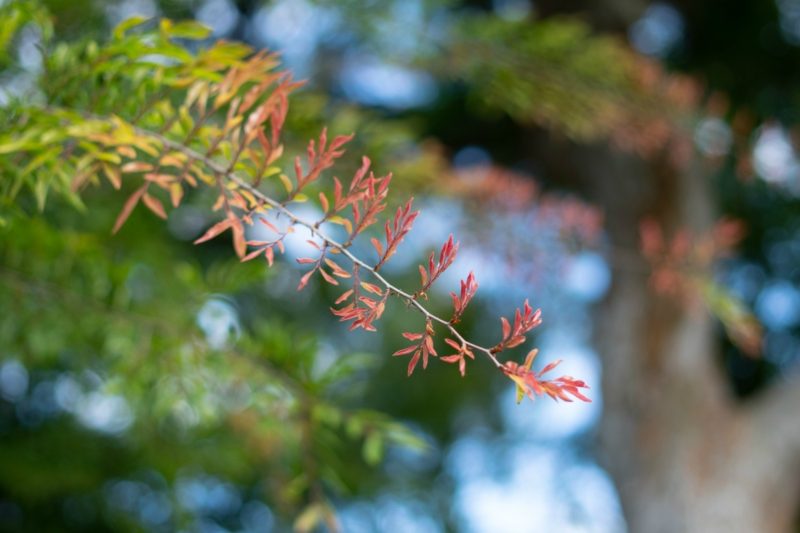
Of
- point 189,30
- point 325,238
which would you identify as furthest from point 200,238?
point 189,30

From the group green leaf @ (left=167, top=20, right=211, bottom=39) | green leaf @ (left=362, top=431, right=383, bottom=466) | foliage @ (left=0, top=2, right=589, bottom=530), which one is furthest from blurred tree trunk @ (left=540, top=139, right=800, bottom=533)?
green leaf @ (left=167, top=20, right=211, bottom=39)

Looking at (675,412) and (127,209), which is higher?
(127,209)

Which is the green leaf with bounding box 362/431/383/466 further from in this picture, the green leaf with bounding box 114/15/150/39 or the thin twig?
the green leaf with bounding box 114/15/150/39

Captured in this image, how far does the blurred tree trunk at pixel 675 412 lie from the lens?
263 cm

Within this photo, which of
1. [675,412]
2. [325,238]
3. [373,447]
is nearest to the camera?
[325,238]

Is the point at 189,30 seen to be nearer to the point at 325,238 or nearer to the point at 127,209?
the point at 127,209

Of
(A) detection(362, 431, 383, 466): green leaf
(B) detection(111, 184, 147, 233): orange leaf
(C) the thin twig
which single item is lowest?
(A) detection(362, 431, 383, 466): green leaf

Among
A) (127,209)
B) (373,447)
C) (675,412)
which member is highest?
(127,209)

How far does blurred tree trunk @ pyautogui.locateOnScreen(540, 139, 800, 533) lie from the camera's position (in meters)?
2.63

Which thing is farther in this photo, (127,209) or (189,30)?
(189,30)

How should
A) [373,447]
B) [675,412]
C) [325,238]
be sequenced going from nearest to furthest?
[325,238], [373,447], [675,412]

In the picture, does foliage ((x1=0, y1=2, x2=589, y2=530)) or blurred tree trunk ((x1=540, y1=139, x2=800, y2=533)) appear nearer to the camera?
foliage ((x1=0, y1=2, x2=589, y2=530))

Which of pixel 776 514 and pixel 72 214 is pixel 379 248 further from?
pixel 776 514

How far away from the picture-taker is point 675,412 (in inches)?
108
